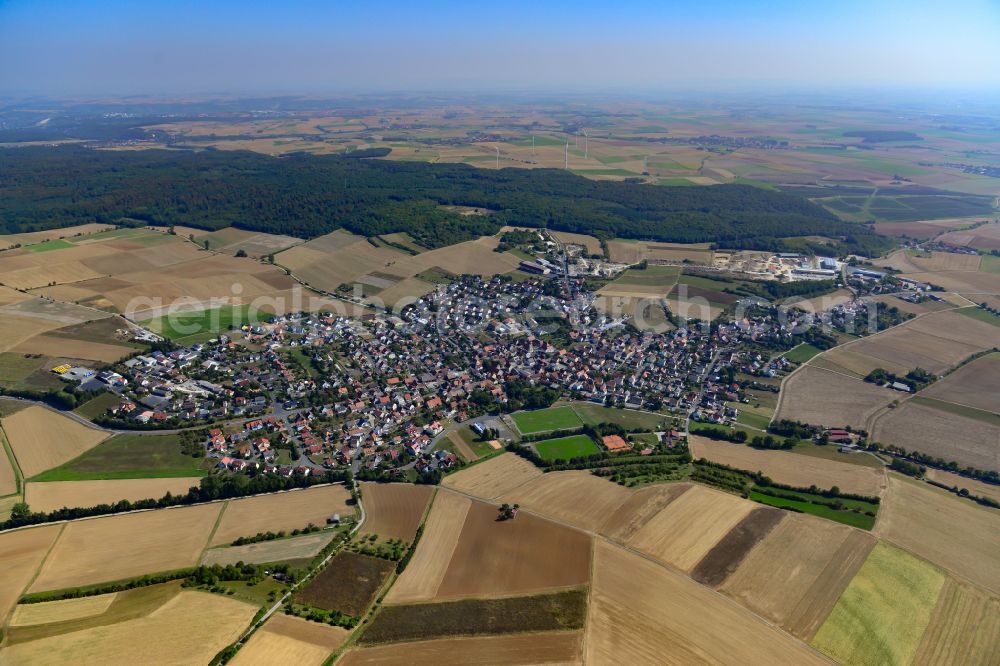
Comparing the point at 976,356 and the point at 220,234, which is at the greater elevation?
the point at 220,234

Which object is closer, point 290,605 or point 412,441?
point 290,605

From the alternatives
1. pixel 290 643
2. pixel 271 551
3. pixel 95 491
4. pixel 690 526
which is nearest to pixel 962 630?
pixel 690 526

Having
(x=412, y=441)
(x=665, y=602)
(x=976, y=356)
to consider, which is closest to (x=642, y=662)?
(x=665, y=602)

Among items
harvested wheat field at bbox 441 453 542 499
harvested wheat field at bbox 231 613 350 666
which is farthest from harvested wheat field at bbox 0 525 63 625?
harvested wheat field at bbox 441 453 542 499

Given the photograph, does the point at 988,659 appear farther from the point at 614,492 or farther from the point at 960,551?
the point at 614,492

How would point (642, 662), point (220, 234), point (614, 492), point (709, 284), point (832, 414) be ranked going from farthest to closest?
1. point (220, 234)
2. point (709, 284)
3. point (832, 414)
4. point (614, 492)
5. point (642, 662)

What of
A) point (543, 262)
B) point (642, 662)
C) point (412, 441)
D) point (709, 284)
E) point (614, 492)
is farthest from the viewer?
point (543, 262)

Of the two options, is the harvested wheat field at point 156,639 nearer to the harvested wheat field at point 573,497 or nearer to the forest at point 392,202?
the harvested wheat field at point 573,497

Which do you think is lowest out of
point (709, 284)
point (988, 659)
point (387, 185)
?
point (988, 659)

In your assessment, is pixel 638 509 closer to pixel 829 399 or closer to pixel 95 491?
pixel 829 399
